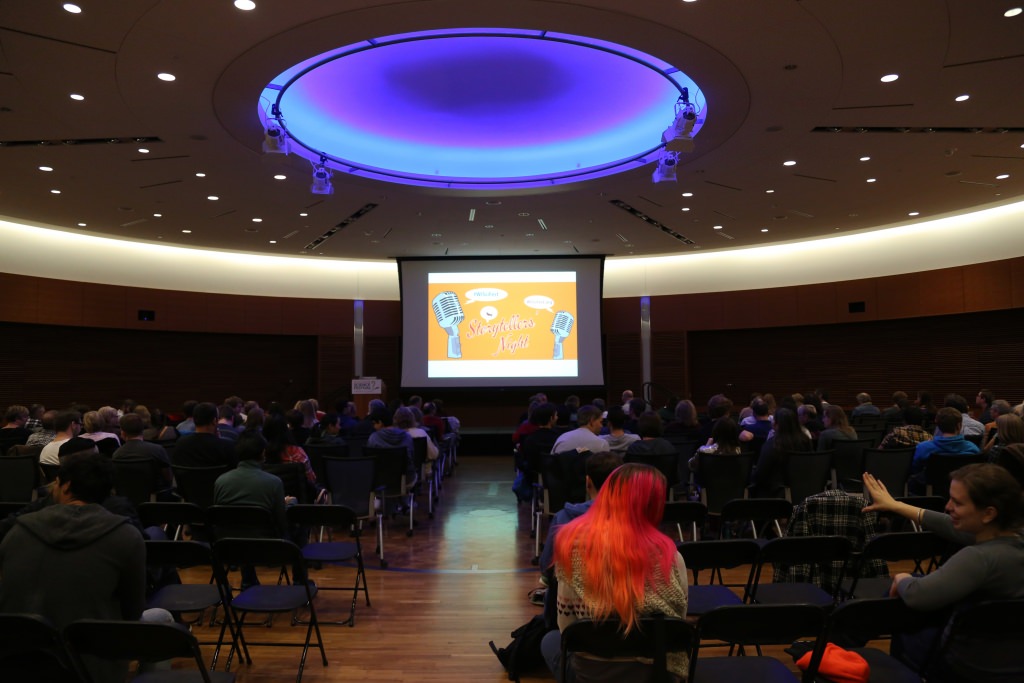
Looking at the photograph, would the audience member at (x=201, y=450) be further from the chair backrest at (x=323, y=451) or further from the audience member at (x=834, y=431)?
the audience member at (x=834, y=431)

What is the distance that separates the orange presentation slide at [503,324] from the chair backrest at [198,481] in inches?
380

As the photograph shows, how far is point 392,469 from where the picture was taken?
22.1 feet

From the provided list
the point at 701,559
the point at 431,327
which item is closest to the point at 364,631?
the point at 701,559

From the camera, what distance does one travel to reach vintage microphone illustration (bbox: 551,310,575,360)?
1512 cm

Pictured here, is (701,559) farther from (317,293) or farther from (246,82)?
(317,293)

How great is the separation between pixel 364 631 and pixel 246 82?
204 inches

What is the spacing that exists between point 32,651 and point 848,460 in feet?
21.8

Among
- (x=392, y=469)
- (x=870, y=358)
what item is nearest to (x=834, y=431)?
(x=392, y=469)

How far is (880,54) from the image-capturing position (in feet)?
20.1

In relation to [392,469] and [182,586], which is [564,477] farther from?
[182,586]

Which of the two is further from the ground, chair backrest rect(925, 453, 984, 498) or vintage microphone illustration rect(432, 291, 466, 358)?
vintage microphone illustration rect(432, 291, 466, 358)

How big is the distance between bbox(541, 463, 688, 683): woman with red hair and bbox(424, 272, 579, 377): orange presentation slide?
12636mm

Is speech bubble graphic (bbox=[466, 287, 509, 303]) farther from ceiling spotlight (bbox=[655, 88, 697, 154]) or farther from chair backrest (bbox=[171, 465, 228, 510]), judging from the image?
chair backrest (bbox=[171, 465, 228, 510])

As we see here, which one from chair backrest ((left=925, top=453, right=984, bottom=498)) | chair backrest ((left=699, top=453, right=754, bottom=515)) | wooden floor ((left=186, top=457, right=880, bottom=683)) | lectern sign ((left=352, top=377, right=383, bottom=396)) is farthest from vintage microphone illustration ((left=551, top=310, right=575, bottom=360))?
chair backrest ((left=925, top=453, right=984, bottom=498))
